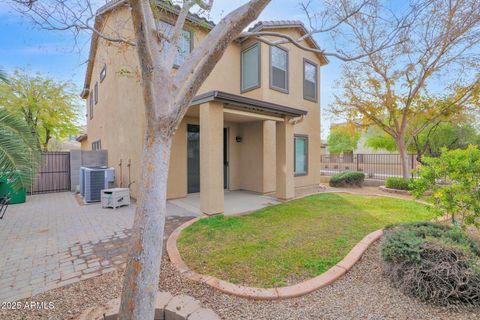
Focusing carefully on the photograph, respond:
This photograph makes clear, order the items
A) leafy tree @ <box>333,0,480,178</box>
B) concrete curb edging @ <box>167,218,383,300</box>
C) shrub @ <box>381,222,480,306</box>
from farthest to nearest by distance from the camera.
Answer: leafy tree @ <box>333,0,480,178</box> → concrete curb edging @ <box>167,218,383,300</box> → shrub @ <box>381,222,480,306</box>

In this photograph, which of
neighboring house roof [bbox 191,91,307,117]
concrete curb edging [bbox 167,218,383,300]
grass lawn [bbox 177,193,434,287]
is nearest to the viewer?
concrete curb edging [bbox 167,218,383,300]

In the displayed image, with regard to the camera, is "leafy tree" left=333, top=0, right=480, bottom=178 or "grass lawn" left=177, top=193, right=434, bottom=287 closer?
"grass lawn" left=177, top=193, right=434, bottom=287

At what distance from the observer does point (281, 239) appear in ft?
13.5

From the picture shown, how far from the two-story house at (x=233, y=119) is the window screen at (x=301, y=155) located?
0.15ft

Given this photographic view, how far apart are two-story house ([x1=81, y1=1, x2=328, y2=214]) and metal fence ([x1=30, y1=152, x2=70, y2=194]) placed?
6.04 ft

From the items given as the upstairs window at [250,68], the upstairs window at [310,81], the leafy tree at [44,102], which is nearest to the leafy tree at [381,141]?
the upstairs window at [310,81]

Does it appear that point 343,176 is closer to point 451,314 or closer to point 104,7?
point 451,314

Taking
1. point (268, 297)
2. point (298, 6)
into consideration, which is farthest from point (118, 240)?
point (298, 6)

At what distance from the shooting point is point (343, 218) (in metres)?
5.36

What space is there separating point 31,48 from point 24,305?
13.3 feet

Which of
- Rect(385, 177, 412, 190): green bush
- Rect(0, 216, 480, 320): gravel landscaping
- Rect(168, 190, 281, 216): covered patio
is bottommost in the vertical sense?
Rect(0, 216, 480, 320): gravel landscaping

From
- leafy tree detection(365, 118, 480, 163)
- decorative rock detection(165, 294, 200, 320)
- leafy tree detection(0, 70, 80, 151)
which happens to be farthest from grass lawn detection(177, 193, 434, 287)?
leafy tree detection(0, 70, 80, 151)

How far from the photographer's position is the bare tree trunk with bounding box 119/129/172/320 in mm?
1838

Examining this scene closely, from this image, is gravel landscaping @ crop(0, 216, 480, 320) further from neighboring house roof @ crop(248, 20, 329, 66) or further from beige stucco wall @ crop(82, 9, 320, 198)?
neighboring house roof @ crop(248, 20, 329, 66)
